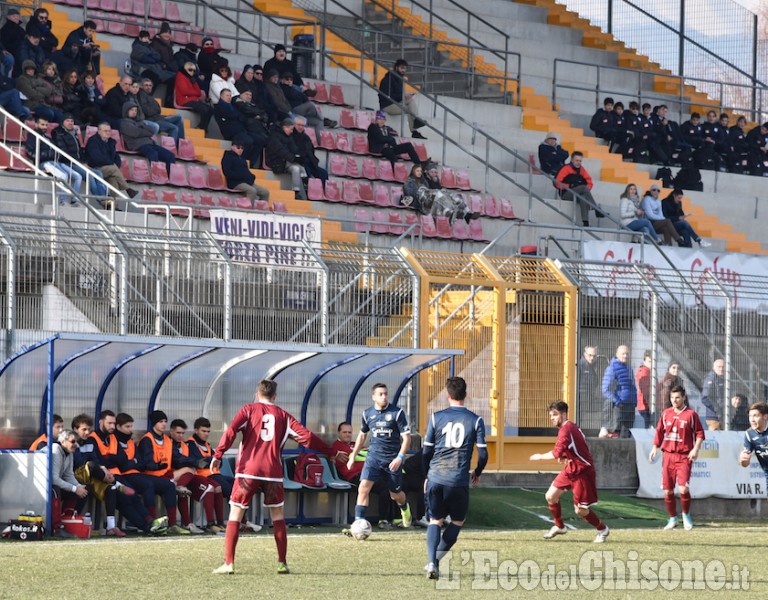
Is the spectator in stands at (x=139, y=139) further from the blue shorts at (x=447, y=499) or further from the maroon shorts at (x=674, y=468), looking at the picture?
the blue shorts at (x=447, y=499)

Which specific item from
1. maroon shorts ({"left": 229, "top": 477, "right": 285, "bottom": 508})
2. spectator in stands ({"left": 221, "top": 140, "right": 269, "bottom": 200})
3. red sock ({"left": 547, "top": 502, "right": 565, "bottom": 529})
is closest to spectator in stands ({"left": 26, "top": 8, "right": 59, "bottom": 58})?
spectator in stands ({"left": 221, "top": 140, "right": 269, "bottom": 200})

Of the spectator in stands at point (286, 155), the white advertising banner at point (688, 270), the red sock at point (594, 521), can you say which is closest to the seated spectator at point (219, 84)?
the spectator in stands at point (286, 155)

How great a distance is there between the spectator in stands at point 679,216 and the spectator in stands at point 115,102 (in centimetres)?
1195

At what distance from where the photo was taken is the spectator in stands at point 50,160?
75.2 feet

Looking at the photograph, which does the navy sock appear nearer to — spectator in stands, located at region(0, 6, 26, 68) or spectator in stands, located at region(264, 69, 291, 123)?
spectator in stands, located at region(0, 6, 26, 68)

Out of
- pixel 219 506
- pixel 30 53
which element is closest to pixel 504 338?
pixel 219 506

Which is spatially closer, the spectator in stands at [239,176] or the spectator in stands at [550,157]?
the spectator in stands at [239,176]

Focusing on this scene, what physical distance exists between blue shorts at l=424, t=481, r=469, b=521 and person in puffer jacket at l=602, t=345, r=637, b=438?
9.54 metres

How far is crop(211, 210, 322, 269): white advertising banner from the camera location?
20.2 metres

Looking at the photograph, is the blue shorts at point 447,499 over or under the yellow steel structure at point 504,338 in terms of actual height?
under

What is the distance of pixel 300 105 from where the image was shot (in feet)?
97.6

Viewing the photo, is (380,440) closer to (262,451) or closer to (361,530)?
(361,530)

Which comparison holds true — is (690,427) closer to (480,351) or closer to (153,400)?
(480,351)

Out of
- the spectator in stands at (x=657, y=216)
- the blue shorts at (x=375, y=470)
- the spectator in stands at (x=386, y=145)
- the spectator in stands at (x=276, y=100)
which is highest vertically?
the spectator in stands at (x=276, y=100)
